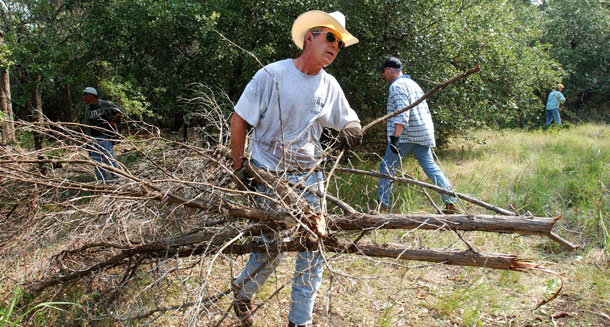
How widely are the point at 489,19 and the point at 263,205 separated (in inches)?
247

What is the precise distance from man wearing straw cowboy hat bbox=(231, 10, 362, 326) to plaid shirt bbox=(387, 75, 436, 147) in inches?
67.3

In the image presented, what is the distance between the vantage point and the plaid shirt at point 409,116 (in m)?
4.32

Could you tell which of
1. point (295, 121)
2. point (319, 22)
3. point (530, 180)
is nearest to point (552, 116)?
point (530, 180)

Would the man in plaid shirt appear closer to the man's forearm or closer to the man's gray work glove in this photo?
the man's gray work glove

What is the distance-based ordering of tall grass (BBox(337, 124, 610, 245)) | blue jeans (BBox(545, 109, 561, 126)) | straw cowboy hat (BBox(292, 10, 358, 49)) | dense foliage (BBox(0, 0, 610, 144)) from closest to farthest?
straw cowboy hat (BBox(292, 10, 358, 49))
tall grass (BBox(337, 124, 610, 245))
dense foliage (BBox(0, 0, 610, 144))
blue jeans (BBox(545, 109, 561, 126))

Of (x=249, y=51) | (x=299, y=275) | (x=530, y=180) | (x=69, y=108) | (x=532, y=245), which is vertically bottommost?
(x=532, y=245)

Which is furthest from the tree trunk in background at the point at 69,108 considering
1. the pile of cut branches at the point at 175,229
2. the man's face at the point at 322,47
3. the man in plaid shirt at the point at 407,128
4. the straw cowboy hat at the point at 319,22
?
the man's face at the point at 322,47

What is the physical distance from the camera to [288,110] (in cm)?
254

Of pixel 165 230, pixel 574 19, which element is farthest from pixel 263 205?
pixel 574 19

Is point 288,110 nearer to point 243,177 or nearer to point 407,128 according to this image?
point 243,177

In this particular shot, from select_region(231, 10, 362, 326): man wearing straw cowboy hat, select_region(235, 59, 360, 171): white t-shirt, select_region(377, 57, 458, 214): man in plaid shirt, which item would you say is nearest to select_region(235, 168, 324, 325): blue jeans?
select_region(231, 10, 362, 326): man wearing straw cowboy hat

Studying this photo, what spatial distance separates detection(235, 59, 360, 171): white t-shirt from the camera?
8.12 feet

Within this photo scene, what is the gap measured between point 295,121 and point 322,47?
1.55ft

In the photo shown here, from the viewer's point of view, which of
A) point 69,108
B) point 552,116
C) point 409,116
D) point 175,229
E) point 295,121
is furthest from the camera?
point 552,116
